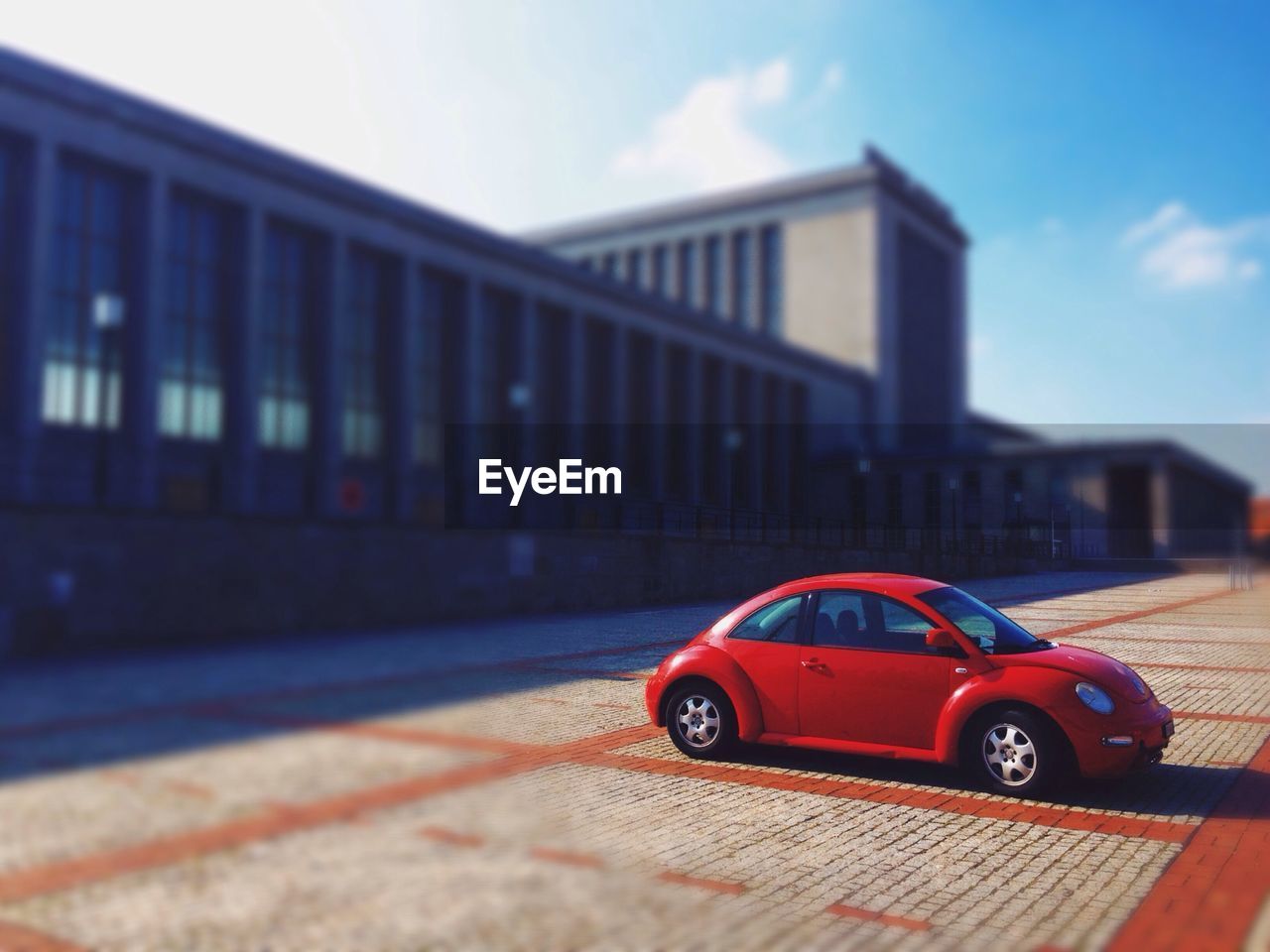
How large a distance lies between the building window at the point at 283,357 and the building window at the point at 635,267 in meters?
1.60

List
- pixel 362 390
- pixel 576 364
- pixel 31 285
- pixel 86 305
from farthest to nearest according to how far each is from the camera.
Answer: pixel 576 364 → pixel 31 285 → pixel 362 390 → pixel 86 305

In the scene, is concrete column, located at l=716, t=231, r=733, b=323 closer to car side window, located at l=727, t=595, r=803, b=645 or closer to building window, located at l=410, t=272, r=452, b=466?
car side window, located at l=727, t=595, r=803, b=645

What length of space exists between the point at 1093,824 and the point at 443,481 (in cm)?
460

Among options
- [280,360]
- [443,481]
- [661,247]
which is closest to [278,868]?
[443,481]

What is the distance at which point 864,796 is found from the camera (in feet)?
20.3

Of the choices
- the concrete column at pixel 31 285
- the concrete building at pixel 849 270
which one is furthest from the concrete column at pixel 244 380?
the concrete building at pixel 849 270

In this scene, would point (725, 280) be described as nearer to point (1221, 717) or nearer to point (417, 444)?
point (417, 444)

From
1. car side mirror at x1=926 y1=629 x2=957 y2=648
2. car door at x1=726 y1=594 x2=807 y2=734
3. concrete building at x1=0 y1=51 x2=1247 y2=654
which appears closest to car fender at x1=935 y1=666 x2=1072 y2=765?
car side mirror at x1=926 y1=629 x2=957 y2=648

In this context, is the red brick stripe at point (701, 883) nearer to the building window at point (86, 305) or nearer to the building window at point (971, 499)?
the building window at point (971, 499)

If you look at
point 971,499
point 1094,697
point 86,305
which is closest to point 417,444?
Result: point 86,305

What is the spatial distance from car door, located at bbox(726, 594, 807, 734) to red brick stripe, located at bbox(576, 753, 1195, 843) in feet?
1.16

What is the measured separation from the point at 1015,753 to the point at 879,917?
2108 mm

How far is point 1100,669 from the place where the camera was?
5062 mm

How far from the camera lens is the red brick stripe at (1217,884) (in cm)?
354
